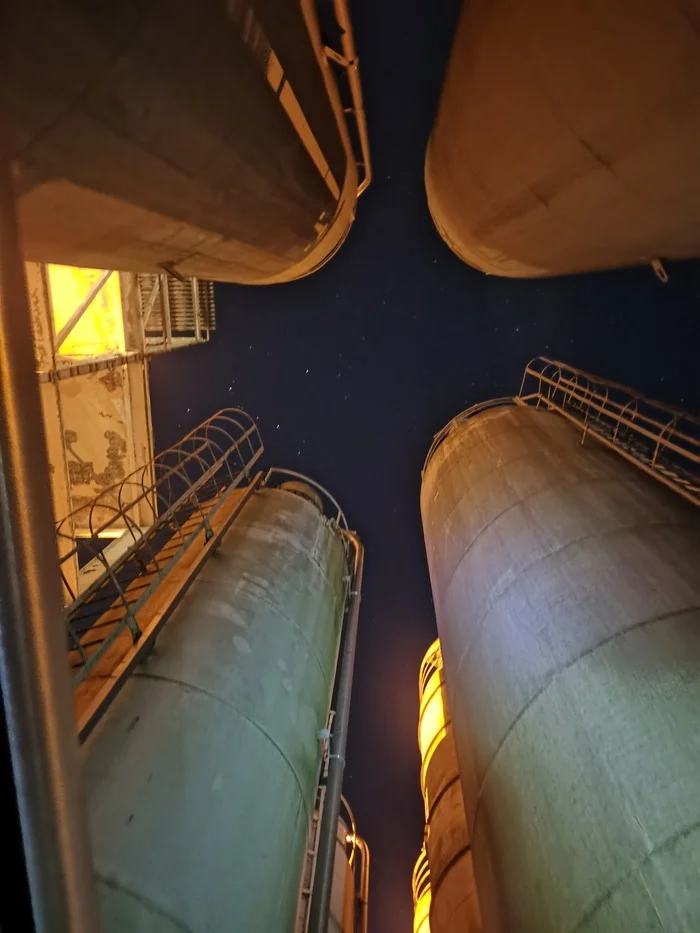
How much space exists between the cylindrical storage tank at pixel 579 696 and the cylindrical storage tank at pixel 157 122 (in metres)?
2.61

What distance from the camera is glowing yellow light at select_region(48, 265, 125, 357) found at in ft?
24.5

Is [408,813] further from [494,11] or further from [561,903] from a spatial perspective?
[494,11]

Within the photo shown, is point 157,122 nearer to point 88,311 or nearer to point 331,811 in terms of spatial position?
point 331,811

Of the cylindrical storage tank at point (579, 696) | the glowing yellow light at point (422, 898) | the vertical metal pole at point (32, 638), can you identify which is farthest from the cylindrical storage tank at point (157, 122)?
the glowing yellow light at point (422, 898)

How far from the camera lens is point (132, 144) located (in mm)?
2553

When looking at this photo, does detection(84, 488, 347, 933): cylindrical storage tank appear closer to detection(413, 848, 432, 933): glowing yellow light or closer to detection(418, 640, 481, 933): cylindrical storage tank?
detection(418, 640, 481, 933): cylindrical storage tank

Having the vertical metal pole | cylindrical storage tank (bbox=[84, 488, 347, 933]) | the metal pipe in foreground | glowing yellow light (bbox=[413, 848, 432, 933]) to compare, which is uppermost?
the vertical metal pole

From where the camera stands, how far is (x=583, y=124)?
283 centimetres

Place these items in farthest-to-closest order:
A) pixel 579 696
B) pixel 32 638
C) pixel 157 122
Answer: pixel 579 696
pixel 157 122
pixel 32 638

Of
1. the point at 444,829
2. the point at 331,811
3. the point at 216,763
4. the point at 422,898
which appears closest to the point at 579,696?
the point at 216,763

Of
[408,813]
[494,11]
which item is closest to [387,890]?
[408,813]

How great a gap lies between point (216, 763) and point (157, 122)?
108 inches

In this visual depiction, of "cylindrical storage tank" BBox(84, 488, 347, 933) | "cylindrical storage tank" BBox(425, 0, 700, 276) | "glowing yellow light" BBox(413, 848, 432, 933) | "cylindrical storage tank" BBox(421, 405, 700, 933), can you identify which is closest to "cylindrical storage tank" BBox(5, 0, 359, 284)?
"cylindrical storage tank" BBox(425, 0, 700, 276)

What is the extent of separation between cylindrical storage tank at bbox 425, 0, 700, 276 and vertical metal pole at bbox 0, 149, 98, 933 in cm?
213
